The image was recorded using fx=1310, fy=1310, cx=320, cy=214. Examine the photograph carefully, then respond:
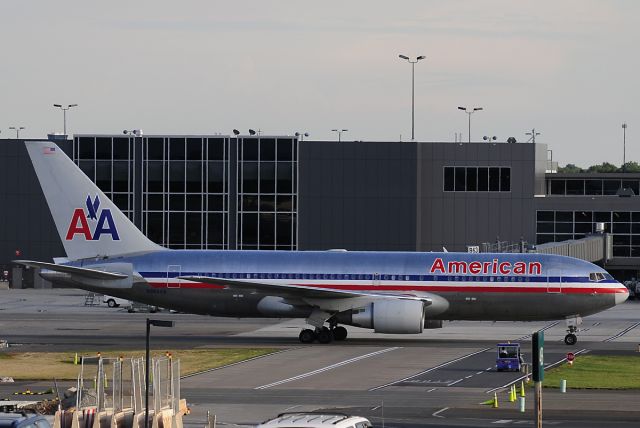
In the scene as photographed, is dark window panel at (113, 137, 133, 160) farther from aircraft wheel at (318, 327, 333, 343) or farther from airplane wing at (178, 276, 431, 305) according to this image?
aircraft wheel at (318, 327, 333, 343)

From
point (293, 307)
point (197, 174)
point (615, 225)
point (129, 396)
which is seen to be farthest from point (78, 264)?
point (615, 225)

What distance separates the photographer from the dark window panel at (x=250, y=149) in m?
108

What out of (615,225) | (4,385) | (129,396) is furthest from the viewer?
(615,225)

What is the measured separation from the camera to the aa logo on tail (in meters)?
→ 65.9

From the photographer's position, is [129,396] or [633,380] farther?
[633,380]

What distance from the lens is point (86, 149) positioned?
107875 mm

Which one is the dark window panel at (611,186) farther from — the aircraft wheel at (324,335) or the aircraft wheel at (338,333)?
the aircraft wheel at (324,335)

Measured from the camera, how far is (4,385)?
157 ft

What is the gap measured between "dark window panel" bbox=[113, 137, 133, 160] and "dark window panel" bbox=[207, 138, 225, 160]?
6.79 metres

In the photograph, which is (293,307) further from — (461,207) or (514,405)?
(461,207)

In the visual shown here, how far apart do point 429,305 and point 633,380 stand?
602 inches

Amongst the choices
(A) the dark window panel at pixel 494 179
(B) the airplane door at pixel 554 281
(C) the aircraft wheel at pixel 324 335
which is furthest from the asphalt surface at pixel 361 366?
(A) the dark window panel at pixel 494 179

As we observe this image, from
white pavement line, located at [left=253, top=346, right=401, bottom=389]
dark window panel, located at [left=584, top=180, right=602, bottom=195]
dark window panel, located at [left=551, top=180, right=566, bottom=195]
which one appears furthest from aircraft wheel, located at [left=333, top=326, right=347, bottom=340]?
dark window panel, located at [left=584, top=180, right=602, bottom=195]

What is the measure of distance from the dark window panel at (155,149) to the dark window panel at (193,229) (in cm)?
544
